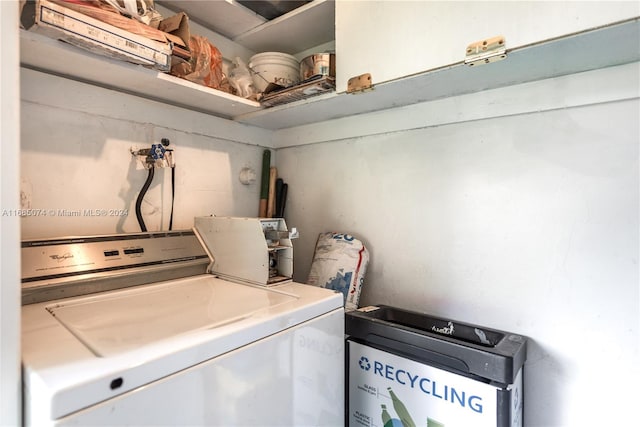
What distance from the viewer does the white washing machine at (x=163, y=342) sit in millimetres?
577

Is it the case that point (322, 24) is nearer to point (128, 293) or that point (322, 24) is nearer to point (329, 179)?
point (329, 179)

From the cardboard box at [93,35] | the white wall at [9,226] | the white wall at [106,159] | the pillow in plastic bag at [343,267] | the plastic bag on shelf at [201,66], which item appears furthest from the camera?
the pillow in plastic bag at [343,267]

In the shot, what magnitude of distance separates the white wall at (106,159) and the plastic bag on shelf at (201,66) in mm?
229

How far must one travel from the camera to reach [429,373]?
1098 mm

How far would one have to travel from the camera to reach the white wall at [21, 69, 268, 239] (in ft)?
3.71

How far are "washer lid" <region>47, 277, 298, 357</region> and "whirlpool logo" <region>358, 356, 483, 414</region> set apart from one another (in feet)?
1.49

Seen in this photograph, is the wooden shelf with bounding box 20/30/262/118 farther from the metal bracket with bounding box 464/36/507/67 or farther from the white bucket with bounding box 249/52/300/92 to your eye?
the metal bracket with bounding box 464/36/507/67

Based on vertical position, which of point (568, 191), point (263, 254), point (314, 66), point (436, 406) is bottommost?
point (436, 406)

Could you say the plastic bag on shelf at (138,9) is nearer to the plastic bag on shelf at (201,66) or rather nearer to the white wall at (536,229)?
the plastic bag on shelf at (201,66)

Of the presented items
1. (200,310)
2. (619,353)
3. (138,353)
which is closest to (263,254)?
(200,310)

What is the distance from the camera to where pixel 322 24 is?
5.07ft

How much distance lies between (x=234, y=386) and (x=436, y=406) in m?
0.70

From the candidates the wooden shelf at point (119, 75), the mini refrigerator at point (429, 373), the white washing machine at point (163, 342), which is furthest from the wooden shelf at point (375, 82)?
the mini refrigerator at point (429, 373)

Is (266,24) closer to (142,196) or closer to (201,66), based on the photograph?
(201,66)
